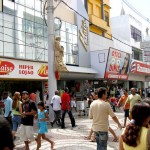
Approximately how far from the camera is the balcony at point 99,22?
1289 inches

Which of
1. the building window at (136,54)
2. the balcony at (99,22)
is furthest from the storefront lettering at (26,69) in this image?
the building window at (136,54)

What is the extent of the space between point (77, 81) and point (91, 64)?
82.2 inches

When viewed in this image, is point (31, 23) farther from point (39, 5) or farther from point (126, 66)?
point (126, 66)

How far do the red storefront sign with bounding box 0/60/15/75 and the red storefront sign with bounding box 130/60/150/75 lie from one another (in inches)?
769

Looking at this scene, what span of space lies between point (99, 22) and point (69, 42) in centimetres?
935

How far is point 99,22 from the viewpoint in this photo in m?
34.5

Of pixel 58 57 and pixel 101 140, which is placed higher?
pixel 58 57

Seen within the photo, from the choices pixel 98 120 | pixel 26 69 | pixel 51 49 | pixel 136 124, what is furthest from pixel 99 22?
pixel 136 124

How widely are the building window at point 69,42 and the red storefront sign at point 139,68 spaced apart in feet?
33.2

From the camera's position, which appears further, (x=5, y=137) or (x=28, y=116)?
(x=28, y=116)

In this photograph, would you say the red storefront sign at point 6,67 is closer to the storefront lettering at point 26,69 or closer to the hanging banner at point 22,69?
the hanging banner at point 22,69

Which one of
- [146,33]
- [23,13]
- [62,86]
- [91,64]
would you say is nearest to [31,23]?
[23,13]

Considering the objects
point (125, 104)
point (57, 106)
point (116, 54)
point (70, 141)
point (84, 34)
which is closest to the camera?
point (70, 141)

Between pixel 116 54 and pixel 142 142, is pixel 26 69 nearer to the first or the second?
pixel 116 54
